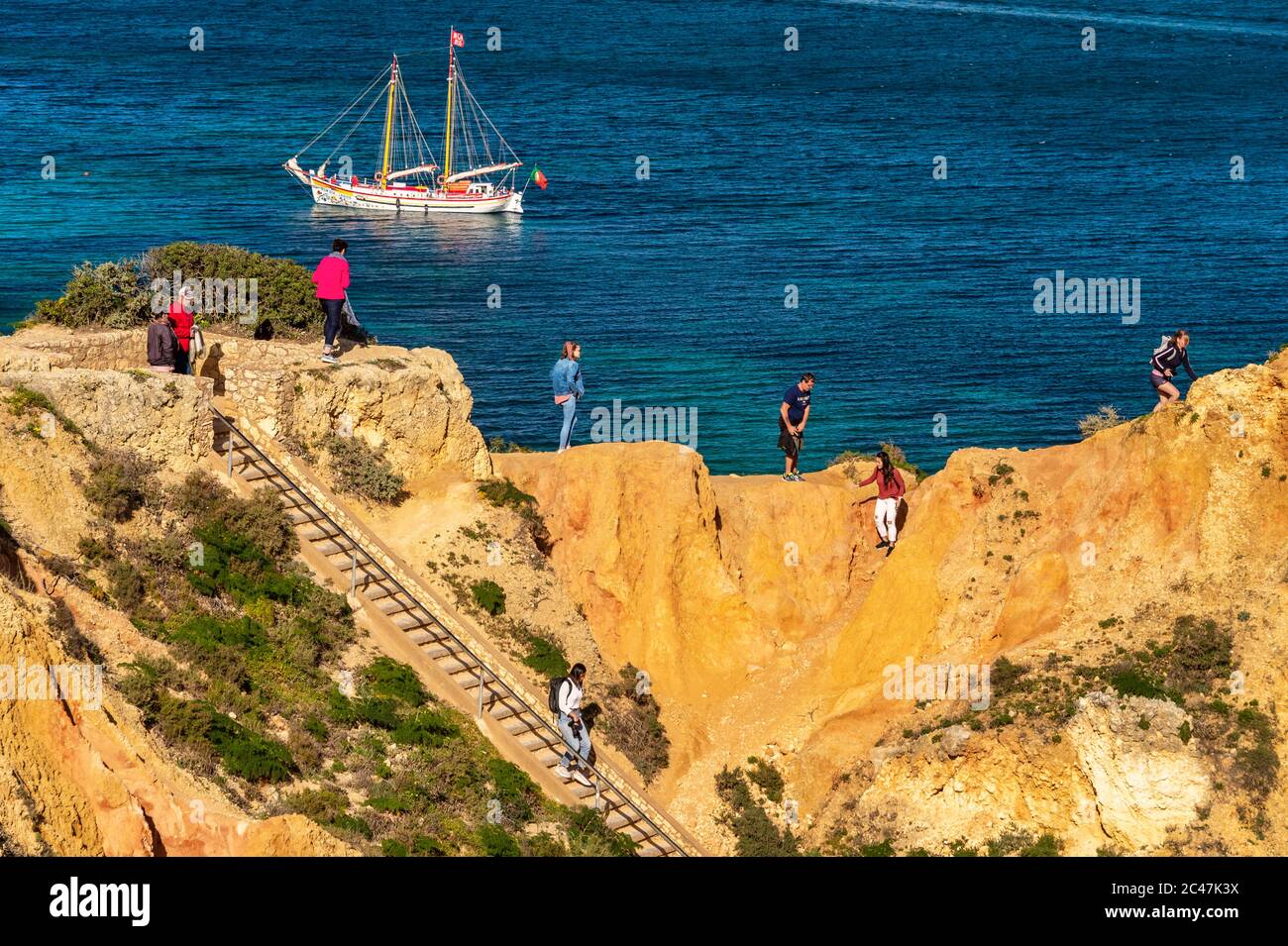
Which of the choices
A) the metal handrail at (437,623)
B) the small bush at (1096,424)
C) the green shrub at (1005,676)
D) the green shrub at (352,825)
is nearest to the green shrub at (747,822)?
the metal handrail at (437,623)

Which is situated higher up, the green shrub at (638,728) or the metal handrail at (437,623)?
the metal handrail at (437,623)

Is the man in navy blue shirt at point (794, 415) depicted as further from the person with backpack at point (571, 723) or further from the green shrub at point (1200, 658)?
the green shrub at point (1200, 658)

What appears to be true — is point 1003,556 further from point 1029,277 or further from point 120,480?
point 1029,277

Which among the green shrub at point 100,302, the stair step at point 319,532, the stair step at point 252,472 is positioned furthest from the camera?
the green shrub at point 100,302

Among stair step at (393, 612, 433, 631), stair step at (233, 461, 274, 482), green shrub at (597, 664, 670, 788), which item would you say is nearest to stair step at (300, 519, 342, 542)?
stair step at (233, 461, 274, 482)

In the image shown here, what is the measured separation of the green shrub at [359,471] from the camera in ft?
134

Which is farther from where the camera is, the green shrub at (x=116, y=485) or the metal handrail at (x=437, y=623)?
the metal handrail at (x=437, y=623)

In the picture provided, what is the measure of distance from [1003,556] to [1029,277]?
7027cm

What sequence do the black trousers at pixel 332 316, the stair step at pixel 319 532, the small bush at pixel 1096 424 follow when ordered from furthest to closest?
the small bush at pixel 1096 424
the black trousers at pixel 332 316
the stair step at pixel 319 532

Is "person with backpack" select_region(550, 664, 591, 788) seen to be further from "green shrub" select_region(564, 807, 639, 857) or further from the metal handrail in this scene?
"green shrub" select_region(564, 807, 639, 857)

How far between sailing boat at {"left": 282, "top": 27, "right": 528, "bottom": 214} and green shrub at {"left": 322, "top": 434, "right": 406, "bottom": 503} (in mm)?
92066

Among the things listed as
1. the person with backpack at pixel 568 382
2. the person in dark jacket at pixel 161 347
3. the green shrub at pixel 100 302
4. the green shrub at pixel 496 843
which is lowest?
the green shrub at pixel 496 843

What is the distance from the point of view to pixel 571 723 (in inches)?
1470

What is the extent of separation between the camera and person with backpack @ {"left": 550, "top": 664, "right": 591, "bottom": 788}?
1447 inches
